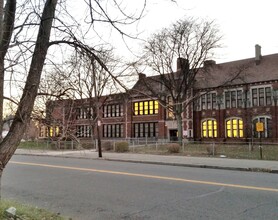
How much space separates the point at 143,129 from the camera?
55281 mm

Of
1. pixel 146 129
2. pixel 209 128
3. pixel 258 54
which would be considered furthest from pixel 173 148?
pixel 146 129

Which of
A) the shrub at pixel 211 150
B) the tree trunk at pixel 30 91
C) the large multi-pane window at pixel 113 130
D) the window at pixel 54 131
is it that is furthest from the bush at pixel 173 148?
the large multi-pane window at pixel 113 130

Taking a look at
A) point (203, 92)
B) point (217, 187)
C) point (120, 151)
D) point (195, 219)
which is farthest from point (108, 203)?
point (203, 92)

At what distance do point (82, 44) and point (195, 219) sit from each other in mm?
4112

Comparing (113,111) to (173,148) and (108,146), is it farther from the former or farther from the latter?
(173,148)

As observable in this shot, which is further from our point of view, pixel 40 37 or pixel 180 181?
pixel 180 181

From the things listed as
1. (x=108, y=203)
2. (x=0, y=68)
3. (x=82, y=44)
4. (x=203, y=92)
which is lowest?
(x=108, y=203)

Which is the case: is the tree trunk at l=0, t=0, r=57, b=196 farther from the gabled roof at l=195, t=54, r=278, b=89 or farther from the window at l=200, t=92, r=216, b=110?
the window at l=200, t=92, r=216, b=110

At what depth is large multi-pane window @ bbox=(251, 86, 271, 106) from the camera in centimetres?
4334

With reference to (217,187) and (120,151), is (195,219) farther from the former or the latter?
(120,151)

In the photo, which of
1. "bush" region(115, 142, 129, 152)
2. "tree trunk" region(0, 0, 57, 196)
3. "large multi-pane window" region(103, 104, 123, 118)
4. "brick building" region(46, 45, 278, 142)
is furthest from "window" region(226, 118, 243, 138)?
"tree trunk" region(0, 0, 57, 196)

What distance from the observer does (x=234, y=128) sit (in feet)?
151

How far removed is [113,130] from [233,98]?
21.6 meters

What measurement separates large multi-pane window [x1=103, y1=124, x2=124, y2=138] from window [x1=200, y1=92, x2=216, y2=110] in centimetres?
1485
